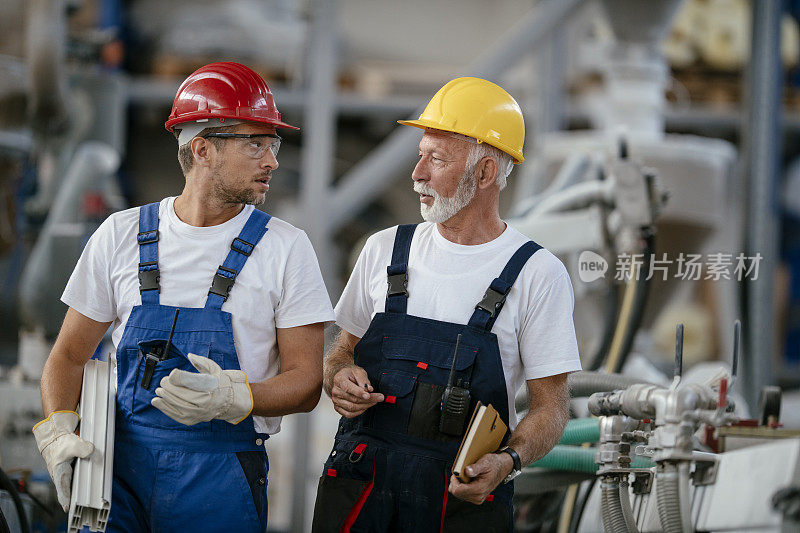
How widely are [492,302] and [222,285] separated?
2.03 feet

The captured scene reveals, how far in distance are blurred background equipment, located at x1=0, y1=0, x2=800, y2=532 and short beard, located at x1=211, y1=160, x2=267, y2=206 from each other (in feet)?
3.39

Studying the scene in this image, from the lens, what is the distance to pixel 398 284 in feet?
7.63

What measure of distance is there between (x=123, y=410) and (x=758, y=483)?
147cm

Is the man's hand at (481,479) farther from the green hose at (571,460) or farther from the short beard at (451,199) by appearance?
the green hose at (571,460)

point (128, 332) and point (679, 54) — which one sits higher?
point (679, 54)

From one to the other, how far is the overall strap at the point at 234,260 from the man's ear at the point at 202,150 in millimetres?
172

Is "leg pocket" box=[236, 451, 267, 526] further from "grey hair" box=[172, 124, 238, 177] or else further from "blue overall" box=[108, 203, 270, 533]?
"grey hair" box=[172, 124, 238, 177]

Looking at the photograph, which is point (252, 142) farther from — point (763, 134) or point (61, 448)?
point (763, 134)

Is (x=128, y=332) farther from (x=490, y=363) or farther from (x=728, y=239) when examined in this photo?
(x=728, y=239)

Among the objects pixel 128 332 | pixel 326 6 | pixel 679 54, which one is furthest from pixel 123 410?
pixel 679 54

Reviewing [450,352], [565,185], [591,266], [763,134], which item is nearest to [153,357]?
[450,352]

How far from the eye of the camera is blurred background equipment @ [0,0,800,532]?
266 centimetres

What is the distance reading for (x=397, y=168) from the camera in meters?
5.39

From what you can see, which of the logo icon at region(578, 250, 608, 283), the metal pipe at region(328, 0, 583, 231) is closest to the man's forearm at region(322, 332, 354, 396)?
the logo icon at region(578, 250, 608, 283)
